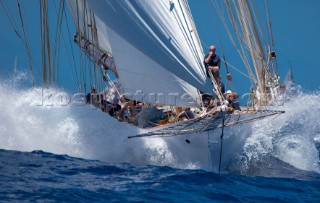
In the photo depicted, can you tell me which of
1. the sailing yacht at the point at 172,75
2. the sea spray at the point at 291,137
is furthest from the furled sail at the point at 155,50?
the sea spray at the point at 291,137

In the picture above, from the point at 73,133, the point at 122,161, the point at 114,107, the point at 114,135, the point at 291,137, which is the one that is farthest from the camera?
the point at 291,137

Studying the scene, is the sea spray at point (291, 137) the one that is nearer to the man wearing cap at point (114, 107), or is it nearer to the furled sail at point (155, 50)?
the furled sail at point (155, 50)

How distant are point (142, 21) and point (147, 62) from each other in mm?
1162

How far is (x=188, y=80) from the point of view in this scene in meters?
15.7

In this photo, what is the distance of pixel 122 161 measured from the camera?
1836 cm

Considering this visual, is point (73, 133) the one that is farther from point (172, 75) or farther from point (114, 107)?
point (172, 75)

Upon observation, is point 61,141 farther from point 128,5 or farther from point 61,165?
point 128,5

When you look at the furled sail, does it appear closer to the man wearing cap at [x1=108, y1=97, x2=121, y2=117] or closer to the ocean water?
the ocean water

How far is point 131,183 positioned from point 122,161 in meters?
4.15

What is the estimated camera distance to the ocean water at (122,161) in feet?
43.6

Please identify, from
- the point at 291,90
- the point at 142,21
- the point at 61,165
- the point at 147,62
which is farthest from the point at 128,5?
the point at 291,90

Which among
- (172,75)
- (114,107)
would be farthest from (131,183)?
(114,107)

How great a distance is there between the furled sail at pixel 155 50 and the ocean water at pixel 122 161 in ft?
7.30

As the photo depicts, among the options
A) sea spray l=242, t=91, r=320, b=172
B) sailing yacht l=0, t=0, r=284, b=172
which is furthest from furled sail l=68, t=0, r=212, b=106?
sea spray l=242, t=91, r=320, b=172
